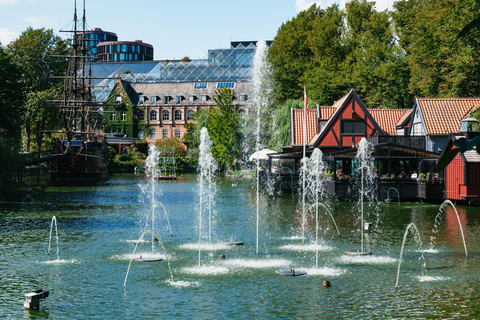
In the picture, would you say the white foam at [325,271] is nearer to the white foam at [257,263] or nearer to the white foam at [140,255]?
the white foam at [257,263]

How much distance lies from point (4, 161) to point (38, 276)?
83.2 ft

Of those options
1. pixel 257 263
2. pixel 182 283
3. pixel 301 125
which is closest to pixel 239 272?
pixel 257 263

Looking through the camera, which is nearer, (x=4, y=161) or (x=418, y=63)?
(x=4, y=161)

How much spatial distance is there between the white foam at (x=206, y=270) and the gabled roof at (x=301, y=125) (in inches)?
1547

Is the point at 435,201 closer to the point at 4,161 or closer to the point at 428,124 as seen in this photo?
the point at 428,124

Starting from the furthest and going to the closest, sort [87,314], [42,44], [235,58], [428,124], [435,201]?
[235,58] < [42,44] < [428,124] < [435,201] < [87,314]

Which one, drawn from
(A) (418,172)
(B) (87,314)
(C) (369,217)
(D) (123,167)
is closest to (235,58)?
(D) (123,167)

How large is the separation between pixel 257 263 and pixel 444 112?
103 feet

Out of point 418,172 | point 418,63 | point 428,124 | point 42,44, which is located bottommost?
point 418,172

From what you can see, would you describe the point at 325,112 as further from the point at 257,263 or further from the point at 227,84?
the point at 227,84

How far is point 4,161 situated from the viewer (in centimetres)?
3834

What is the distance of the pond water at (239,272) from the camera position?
12.5 meters

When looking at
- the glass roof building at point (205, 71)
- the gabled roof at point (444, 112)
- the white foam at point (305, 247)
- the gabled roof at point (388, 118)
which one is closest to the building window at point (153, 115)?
the glass roof building at point (205, 71)

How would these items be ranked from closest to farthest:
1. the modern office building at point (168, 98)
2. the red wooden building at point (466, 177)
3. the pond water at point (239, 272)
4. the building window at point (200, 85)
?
the pond water at point (239, 272)
the red wooden building at point (466, 177)
the modern office building at point (168, 98)
the building window at point (200, 85)
